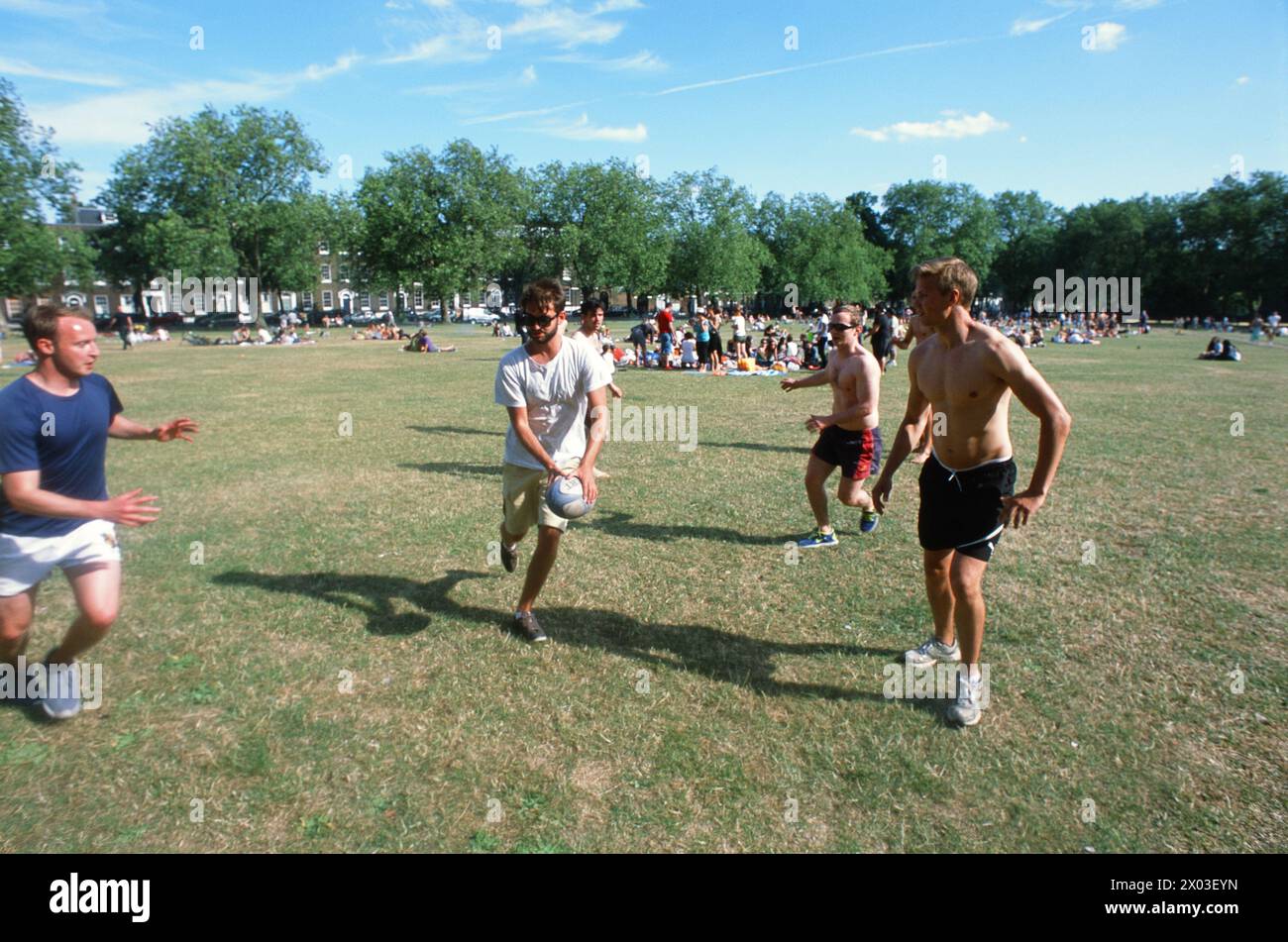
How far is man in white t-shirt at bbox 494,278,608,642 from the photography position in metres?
4.62

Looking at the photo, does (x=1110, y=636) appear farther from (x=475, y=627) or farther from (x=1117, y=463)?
(x=1117, y=463)

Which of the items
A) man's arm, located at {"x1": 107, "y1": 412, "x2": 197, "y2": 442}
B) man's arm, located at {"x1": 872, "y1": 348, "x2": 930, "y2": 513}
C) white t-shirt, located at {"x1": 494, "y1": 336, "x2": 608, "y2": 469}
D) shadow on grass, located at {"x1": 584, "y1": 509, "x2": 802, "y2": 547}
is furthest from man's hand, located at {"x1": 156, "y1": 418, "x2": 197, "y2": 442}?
man's arm, located at {"x1": 872, "y1": 348, "x2": 930, "y2": 513}

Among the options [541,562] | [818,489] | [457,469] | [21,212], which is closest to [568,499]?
[541,562]

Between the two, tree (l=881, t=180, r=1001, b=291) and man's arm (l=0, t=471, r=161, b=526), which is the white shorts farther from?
tree (l=881, t=180, r=1001, b=291)

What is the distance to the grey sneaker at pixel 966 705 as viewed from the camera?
3998mm

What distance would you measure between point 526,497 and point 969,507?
2799 millimetres

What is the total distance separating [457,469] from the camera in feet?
33.6

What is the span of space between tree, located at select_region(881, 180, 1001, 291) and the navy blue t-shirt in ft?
349

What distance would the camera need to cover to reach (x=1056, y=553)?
22.2 ft

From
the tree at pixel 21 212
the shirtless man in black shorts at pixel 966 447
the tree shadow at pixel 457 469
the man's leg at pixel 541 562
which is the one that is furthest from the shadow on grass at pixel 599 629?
the tree at pixel 21 212

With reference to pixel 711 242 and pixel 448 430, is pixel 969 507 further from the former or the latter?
pixel 711 242

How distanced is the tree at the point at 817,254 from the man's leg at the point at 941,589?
82.1 m

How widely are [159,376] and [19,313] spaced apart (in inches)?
958

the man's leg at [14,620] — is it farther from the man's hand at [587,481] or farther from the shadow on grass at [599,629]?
the man's hand at [587,481]
